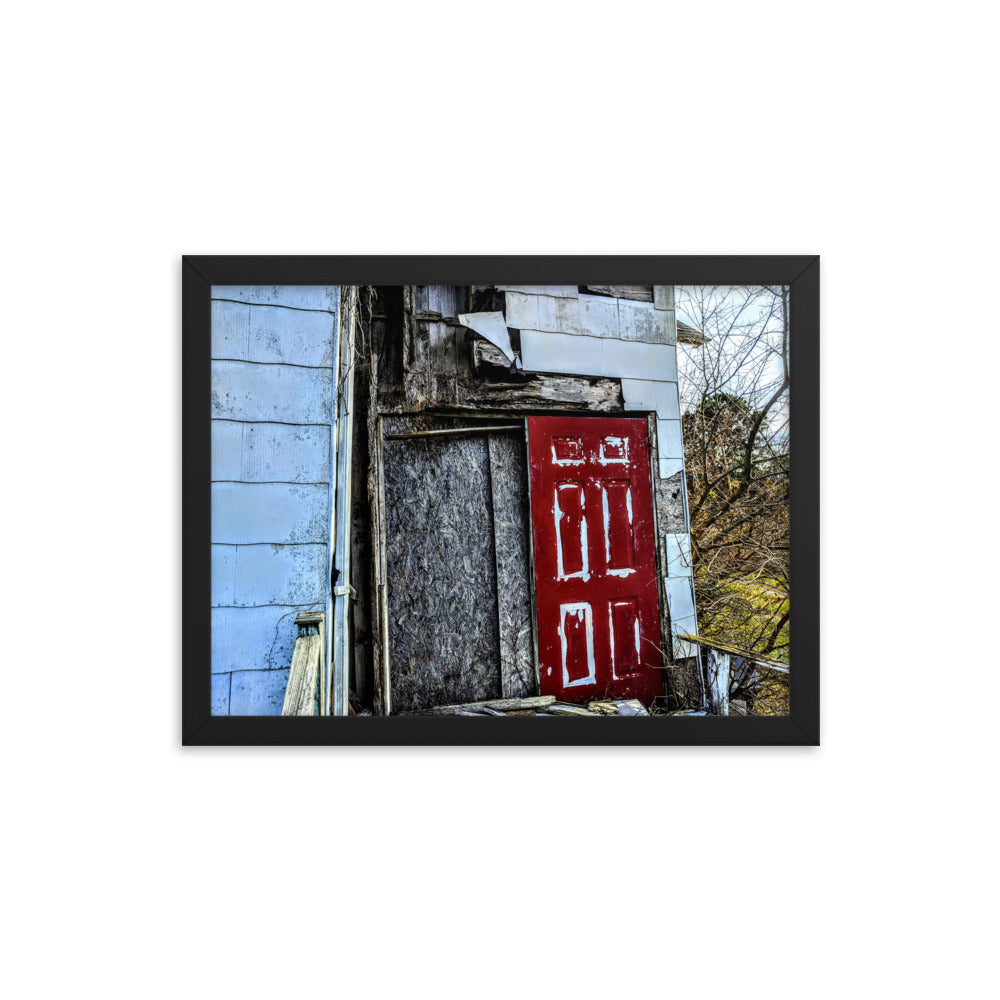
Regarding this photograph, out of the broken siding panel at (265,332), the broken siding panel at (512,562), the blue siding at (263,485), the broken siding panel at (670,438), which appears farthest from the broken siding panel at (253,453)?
the broken siding panel at (670,438)

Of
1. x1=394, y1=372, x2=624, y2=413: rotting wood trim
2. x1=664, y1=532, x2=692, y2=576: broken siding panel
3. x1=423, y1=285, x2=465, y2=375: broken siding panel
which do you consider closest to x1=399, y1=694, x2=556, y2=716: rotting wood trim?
x1=664, y1=532, x2=692, y2=576: broken siding panel

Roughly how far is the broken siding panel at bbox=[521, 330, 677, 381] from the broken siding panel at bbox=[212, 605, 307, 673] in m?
0.95

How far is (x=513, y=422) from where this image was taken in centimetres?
129

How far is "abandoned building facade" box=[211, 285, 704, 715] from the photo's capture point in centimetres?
117

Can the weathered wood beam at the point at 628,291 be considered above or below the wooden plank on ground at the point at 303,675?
above

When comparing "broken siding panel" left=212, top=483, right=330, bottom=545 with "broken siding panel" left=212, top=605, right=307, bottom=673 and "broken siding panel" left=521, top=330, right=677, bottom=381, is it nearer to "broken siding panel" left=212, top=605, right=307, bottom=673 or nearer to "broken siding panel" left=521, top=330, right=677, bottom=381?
"broken siding panel" left=212, top=605, right=307, bottom=673

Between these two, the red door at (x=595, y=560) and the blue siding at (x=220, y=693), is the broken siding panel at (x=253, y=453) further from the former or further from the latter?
the red door at (x=595, y=560)

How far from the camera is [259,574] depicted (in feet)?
3.82

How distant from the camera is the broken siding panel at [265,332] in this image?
1.16 m

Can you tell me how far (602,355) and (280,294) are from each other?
85 centimetres

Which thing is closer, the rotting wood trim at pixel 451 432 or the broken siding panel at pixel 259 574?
the broken siding panel at pixel 259 574
